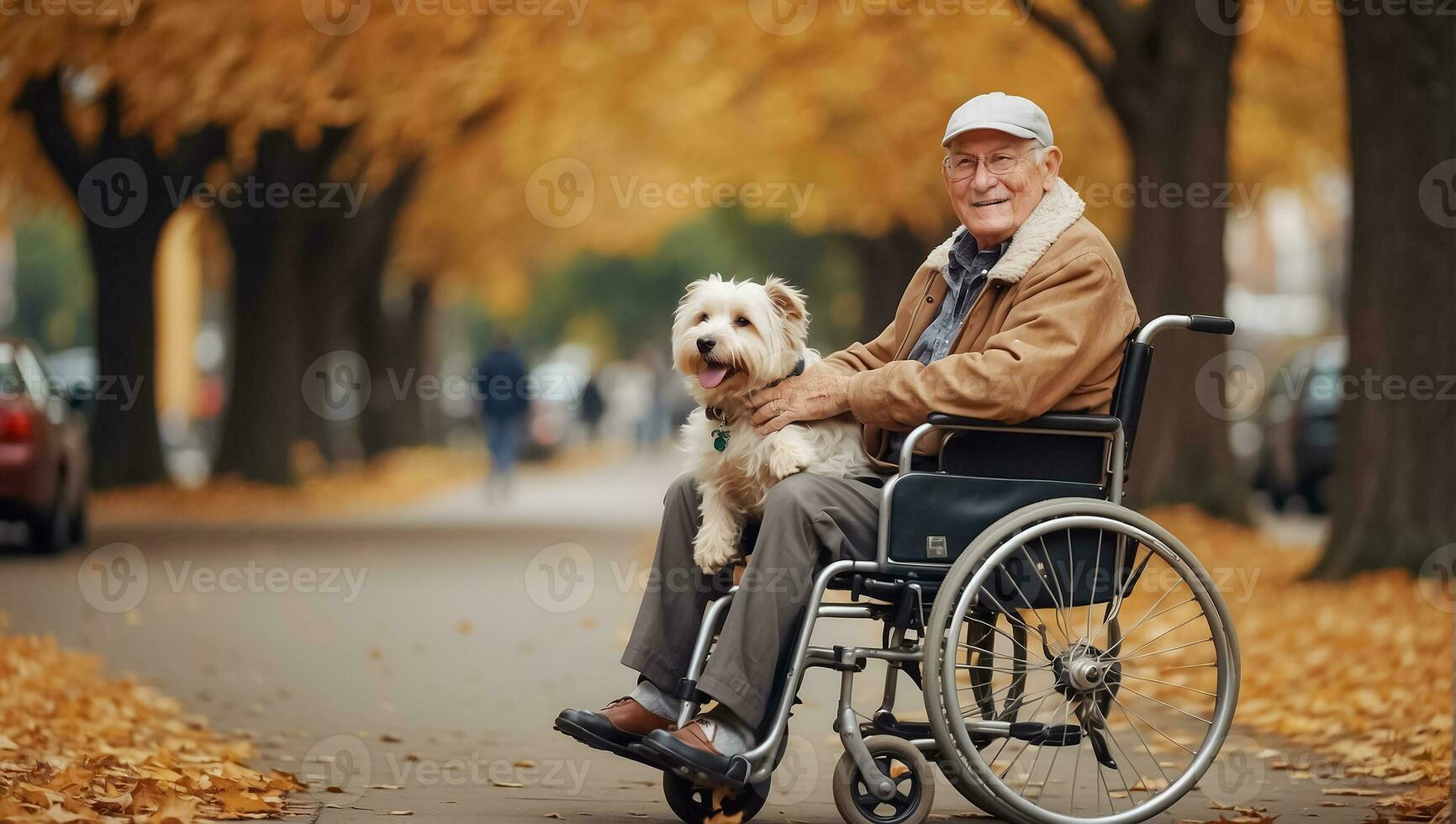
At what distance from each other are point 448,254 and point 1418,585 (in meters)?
23.9

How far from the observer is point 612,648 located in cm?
972

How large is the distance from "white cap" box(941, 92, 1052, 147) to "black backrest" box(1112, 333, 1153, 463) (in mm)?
612

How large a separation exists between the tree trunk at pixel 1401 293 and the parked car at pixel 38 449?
352 inches

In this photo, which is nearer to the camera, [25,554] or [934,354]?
[934,354]

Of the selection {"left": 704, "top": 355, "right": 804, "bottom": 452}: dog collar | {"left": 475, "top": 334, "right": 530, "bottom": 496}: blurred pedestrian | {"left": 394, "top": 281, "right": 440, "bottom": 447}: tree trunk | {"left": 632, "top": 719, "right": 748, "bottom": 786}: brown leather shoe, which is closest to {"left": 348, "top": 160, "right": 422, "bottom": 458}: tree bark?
{"left": 394, "top": 281, "right": 440, "bottom": 447}: tree trunk

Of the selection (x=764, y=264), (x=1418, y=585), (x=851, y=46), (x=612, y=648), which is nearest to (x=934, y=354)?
(x=612, y=648)

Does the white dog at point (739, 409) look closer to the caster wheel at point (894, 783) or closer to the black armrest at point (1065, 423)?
the black armrest at point (1065, 423)

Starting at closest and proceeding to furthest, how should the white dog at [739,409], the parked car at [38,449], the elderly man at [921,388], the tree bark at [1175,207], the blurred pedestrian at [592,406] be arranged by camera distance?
the elderly man at [921,388] → the white dog at [739,409] → the parked car at [38,449] → the tree bark at [1175,207] → the blurred pedestrian at [592,406]

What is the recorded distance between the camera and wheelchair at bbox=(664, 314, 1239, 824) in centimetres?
486

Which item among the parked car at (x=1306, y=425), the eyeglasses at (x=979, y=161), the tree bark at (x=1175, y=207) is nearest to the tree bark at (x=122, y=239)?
the tree bark at (x=1175, y=207)

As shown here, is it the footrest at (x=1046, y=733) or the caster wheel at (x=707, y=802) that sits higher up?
the footrest at (x=1046, y=733)

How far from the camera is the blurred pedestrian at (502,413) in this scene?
2336 cm

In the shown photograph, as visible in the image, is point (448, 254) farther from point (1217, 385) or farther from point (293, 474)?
point (1217, 385)

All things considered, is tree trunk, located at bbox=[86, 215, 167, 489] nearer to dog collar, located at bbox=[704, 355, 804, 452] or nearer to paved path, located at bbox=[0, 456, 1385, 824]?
paved path, located at bbox=[0, 456, 1385, 824]
